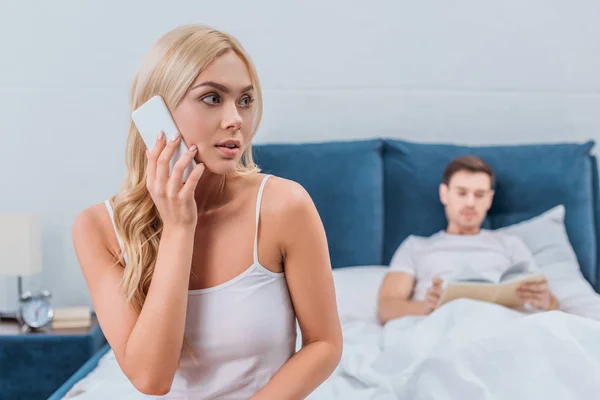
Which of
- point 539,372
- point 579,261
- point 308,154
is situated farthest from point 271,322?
point 579,261

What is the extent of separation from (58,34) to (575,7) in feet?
7.04

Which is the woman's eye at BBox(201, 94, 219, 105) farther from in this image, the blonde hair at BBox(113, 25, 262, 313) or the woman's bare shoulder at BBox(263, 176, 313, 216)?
the woman's bare shoulder at BBox(263, 176, 313, 216)

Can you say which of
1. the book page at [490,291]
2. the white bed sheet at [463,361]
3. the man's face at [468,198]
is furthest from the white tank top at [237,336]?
the man's face at [468,198]

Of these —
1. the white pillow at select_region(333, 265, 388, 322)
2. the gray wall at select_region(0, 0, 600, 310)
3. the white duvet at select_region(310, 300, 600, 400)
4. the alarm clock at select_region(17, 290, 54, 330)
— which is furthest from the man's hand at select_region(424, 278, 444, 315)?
the alarm clock at select_region(17, 290, 54, 330)

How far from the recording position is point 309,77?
3.13 meters

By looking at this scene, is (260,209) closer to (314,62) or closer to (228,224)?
(228,224)

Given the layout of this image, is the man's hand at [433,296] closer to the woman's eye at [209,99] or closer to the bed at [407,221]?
the bed at [407,221]

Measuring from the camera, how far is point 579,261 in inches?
108

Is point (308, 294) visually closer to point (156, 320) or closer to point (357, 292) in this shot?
point (156, 320)

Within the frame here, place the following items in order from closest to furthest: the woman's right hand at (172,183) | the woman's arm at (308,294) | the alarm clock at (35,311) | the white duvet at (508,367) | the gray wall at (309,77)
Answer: the woman's right hand at (172,183), the woman's arm at (308,294), the white duvet at (508,367), the alarm clock at (35,311), the gray wall at (309,77)

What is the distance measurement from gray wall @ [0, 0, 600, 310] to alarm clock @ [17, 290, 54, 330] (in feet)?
1.12

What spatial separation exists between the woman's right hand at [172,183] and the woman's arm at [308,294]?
182 mm

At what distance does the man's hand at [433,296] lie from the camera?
2355mm

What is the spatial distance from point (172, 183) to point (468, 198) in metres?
1.66
